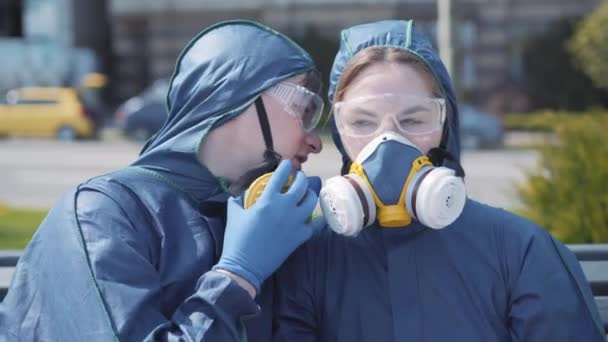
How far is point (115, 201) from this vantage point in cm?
213

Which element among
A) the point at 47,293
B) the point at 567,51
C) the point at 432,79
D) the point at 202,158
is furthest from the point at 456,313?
the point at 567,51

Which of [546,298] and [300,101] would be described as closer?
[546,298]

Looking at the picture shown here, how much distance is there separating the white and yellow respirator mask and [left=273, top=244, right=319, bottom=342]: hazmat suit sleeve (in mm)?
160

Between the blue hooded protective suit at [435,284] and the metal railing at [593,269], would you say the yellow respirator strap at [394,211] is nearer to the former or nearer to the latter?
the blue hooded protective suit at [435,284]

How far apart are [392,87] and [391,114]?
0.06 metres

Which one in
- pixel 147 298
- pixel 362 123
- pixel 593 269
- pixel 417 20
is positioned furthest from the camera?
pixel 417 20

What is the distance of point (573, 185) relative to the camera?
18.5 ft

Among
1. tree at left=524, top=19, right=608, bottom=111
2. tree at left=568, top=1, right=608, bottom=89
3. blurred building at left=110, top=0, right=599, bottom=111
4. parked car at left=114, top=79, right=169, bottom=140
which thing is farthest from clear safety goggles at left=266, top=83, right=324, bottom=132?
tree at left=524, top=19, right=608, bottom=111

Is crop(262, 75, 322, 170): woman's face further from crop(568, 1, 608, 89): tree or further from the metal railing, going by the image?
crop(568, 1, 608, 89): tree

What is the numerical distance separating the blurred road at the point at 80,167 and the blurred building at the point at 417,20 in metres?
7.11

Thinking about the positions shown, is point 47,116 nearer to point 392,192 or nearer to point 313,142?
point 313,142

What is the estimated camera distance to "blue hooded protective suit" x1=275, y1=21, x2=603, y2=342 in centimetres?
213

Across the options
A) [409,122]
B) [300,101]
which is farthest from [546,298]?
[300,101]

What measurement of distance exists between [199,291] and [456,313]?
0.53 m
